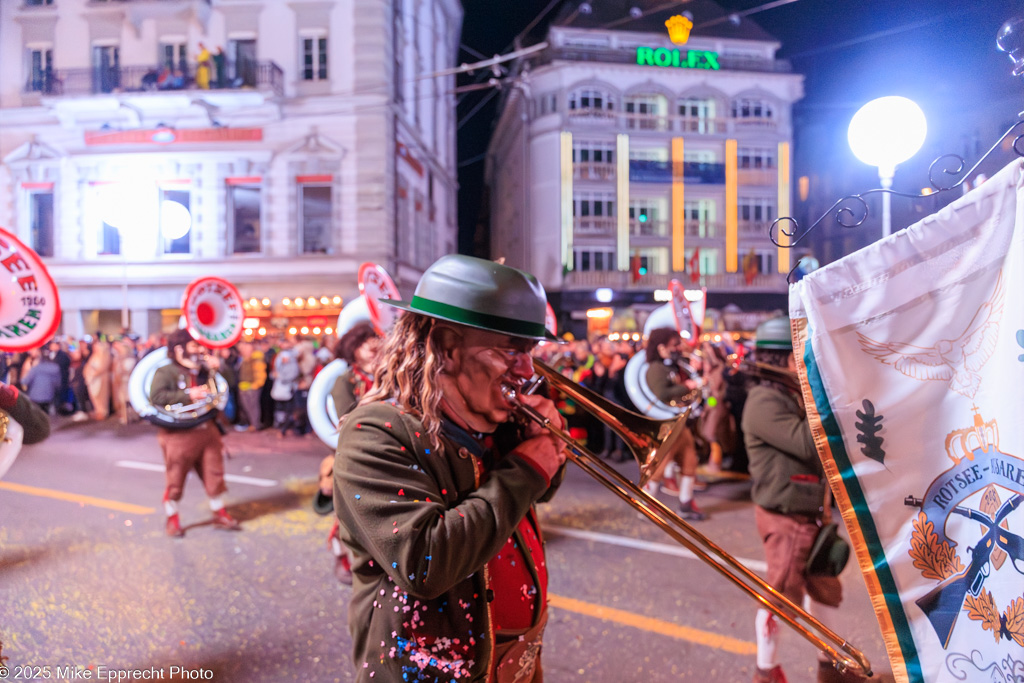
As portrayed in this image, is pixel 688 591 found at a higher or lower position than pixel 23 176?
lower

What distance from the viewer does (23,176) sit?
6344 mm

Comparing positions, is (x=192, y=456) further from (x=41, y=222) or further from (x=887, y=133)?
(x=887, y=133)

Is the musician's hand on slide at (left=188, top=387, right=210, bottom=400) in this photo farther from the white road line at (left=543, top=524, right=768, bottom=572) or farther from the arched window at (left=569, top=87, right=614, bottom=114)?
the arched window at (left=569, top=87, right=614, bottom=114)

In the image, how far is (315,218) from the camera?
52.6 feet

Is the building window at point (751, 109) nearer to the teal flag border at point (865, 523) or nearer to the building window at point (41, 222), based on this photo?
the building window at point (41, 222)

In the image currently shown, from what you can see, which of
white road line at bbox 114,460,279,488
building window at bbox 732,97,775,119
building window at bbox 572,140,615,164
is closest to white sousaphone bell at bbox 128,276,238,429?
white road line at bbox 114,460,279,488

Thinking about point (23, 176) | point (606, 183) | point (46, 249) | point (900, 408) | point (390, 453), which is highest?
point (606, 183)

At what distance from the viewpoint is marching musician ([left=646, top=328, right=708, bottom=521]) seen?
20.3 ft

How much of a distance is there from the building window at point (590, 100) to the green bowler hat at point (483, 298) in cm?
2145

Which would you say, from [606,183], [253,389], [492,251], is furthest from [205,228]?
[492,251]

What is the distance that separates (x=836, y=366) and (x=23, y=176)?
7.97m

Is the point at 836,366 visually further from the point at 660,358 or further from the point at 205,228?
the point at 205,228

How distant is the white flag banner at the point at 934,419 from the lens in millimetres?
1195

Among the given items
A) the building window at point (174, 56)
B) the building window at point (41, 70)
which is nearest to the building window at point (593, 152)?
the building window at point (174, 56)
